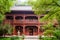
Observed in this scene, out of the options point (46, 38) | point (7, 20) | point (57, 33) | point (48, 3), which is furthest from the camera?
point (7, 20)

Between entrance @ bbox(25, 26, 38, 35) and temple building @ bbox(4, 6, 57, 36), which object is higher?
temple building @ bbox(4, 6, 57, 36)

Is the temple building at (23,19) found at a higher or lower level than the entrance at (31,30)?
higher

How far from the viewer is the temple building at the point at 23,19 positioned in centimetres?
4109

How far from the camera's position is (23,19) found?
136 ft

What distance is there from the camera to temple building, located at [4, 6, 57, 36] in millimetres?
41094

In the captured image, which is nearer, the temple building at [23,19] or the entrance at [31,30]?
the temple building at [23,19]

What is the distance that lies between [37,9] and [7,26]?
49.4ft

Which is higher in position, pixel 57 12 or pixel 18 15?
pixel 57 12

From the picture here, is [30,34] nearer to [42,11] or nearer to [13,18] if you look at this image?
[13,18]

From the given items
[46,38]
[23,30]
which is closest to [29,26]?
[23,30]

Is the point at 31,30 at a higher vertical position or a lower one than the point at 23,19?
lower

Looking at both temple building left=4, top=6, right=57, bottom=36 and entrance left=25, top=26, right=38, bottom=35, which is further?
entrance left=25, top=26, right=38, bottom=35

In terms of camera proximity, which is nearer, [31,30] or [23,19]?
[23,19]

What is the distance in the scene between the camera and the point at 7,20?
41469 millimetres
